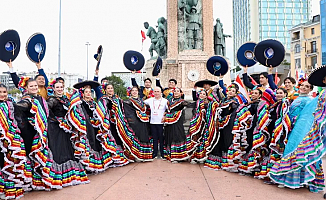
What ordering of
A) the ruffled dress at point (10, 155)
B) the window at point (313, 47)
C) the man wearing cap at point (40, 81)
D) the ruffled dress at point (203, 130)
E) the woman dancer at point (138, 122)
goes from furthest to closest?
the window at point (313, 47) → the woman dancer at point (138, 122) → the ruffled dress at point (203, 130) → the man wearing cap at point (40, 81) → the ruffled dress at point (10, 155)

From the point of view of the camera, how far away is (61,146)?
4328 mm

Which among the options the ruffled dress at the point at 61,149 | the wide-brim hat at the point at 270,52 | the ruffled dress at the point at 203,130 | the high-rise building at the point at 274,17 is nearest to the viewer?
the ruffled dress at the point at 61,149

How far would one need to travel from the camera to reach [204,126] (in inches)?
226

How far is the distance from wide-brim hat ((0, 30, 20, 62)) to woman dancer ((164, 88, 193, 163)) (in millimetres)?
3004

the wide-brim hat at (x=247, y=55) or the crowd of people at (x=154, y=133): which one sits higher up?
the wide-brim hat at (x=247, y=55)

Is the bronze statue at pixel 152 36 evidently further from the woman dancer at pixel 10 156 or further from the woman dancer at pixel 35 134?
the woman dancer at pixel 10 156

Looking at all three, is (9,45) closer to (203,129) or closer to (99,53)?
(99,53)

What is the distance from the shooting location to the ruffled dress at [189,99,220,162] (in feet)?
18.0

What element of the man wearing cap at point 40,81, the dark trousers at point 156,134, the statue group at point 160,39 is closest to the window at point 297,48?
the statue group at point 160,39

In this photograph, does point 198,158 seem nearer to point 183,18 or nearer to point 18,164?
point 18,164

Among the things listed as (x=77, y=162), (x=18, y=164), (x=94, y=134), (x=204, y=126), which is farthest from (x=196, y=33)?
(x=18, y=164)

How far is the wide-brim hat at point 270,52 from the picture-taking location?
4.90 metres

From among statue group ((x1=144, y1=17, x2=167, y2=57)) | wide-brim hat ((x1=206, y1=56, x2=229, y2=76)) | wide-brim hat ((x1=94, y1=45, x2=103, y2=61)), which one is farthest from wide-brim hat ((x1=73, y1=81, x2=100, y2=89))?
statue group ((x1=144, y1=17, x2=167, y2=57))

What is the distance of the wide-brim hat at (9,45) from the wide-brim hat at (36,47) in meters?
0.17
